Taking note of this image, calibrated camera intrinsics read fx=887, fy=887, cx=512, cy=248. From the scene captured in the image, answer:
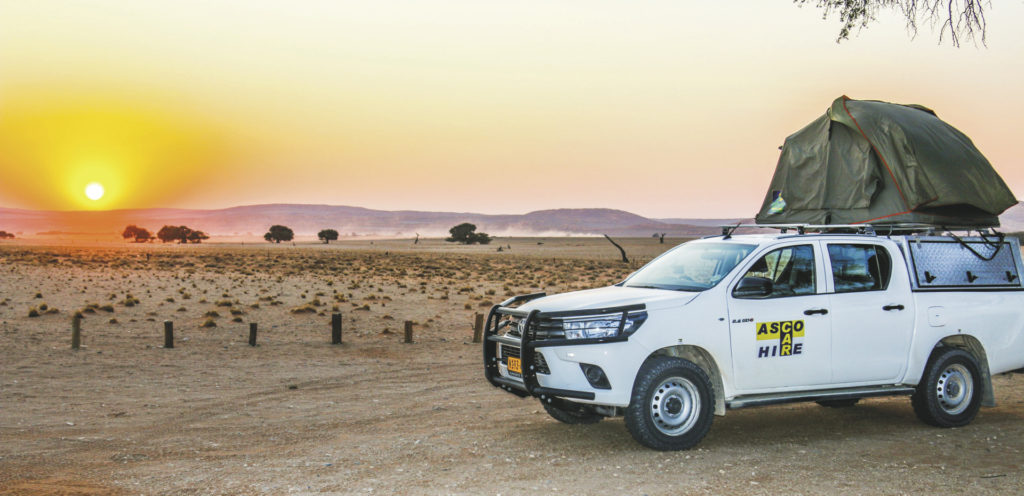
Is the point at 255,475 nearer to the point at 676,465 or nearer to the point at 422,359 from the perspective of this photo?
the point at 676,465

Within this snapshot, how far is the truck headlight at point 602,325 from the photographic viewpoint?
814cm

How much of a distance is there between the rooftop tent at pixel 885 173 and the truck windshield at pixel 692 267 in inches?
98.5

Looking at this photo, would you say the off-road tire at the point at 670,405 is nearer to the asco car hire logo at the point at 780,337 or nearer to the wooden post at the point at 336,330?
the asco car hire logo at the point at 780,337

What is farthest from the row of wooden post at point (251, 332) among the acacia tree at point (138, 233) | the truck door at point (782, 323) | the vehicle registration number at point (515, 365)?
the acacia tree at point (138, 233)

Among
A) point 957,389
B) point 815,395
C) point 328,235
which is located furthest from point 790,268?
point 328,235

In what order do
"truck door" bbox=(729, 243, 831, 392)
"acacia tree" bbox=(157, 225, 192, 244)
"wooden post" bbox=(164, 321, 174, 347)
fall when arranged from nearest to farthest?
"truck door" bbox=(729, 243, 831, 392)
"wooden post" bbox=(164, 321, 174, 347)
"acacia tree" bbox=(157, 225, 192, 244)

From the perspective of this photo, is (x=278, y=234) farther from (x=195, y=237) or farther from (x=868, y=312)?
(x=868, y=312)

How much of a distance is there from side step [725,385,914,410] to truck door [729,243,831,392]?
9cm

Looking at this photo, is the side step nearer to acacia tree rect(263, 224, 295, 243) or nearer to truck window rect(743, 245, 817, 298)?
truck window rect(743, 245, 817, 298)

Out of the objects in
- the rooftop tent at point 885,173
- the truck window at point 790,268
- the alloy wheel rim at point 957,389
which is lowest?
the alloy wheel rim at point 957,389

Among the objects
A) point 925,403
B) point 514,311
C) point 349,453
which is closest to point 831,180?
point 925,403

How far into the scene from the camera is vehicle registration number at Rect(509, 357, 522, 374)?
8609mm

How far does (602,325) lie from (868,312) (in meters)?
3.02

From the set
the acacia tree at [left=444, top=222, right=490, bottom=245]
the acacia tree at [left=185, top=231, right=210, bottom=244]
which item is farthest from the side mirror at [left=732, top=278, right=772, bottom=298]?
the acacia tree at [left=185, top=231, right=210, bottom=244]
